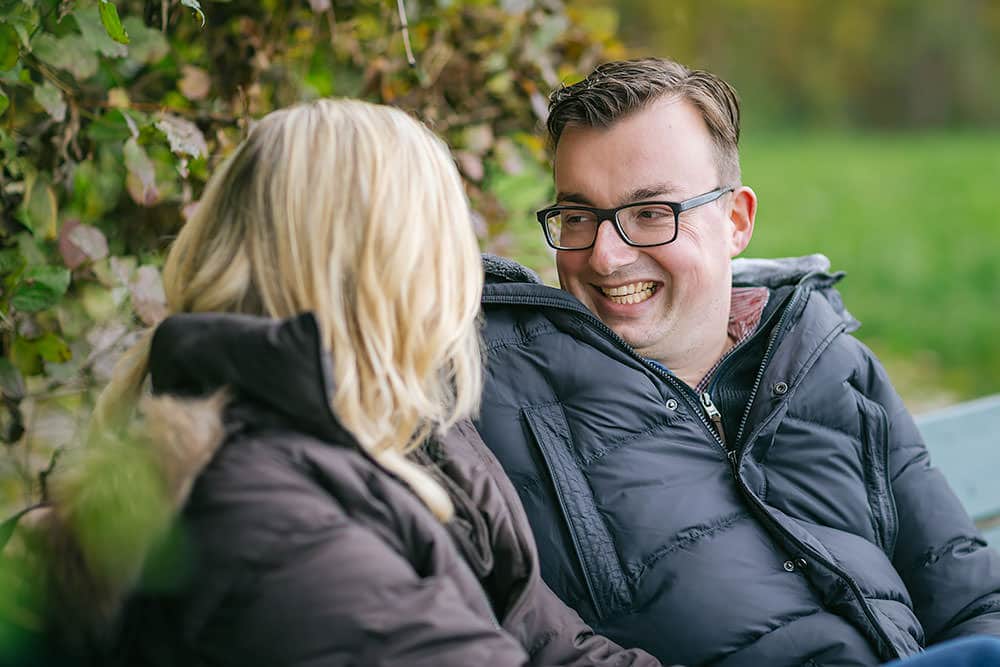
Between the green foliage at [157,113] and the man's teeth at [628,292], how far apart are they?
1.30 feet

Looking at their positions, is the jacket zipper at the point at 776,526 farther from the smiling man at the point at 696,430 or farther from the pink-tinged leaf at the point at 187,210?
the pink-tinged leaf at the point at 187,210

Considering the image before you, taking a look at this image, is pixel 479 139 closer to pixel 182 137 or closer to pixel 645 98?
pixel 645 98

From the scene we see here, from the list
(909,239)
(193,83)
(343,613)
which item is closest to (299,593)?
(343,613)

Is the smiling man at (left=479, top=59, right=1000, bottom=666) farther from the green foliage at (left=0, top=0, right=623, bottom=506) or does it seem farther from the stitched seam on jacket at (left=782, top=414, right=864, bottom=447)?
the green foliage at (left=0, top=0, right=623, bottom=506)

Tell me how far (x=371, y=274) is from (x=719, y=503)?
816 millimetres

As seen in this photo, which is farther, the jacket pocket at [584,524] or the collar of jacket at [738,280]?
the collar of jacket at [738,280]

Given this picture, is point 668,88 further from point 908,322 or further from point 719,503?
point 908,322

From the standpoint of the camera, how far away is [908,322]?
7352 mm

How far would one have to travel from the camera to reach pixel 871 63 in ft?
45.1

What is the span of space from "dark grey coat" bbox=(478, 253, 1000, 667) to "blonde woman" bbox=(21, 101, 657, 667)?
0.60ft

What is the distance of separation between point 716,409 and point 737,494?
8.4 inches

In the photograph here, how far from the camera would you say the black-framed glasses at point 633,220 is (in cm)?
215

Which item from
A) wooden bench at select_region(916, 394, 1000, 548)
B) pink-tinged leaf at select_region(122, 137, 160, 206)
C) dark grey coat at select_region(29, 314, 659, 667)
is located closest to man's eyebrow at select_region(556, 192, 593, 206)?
pink-tinged leaf at select_region(122, 137, 160, 206)

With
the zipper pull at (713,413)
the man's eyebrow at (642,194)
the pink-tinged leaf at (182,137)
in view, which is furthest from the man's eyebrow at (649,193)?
the pink-tinged leaf at (182,137)
